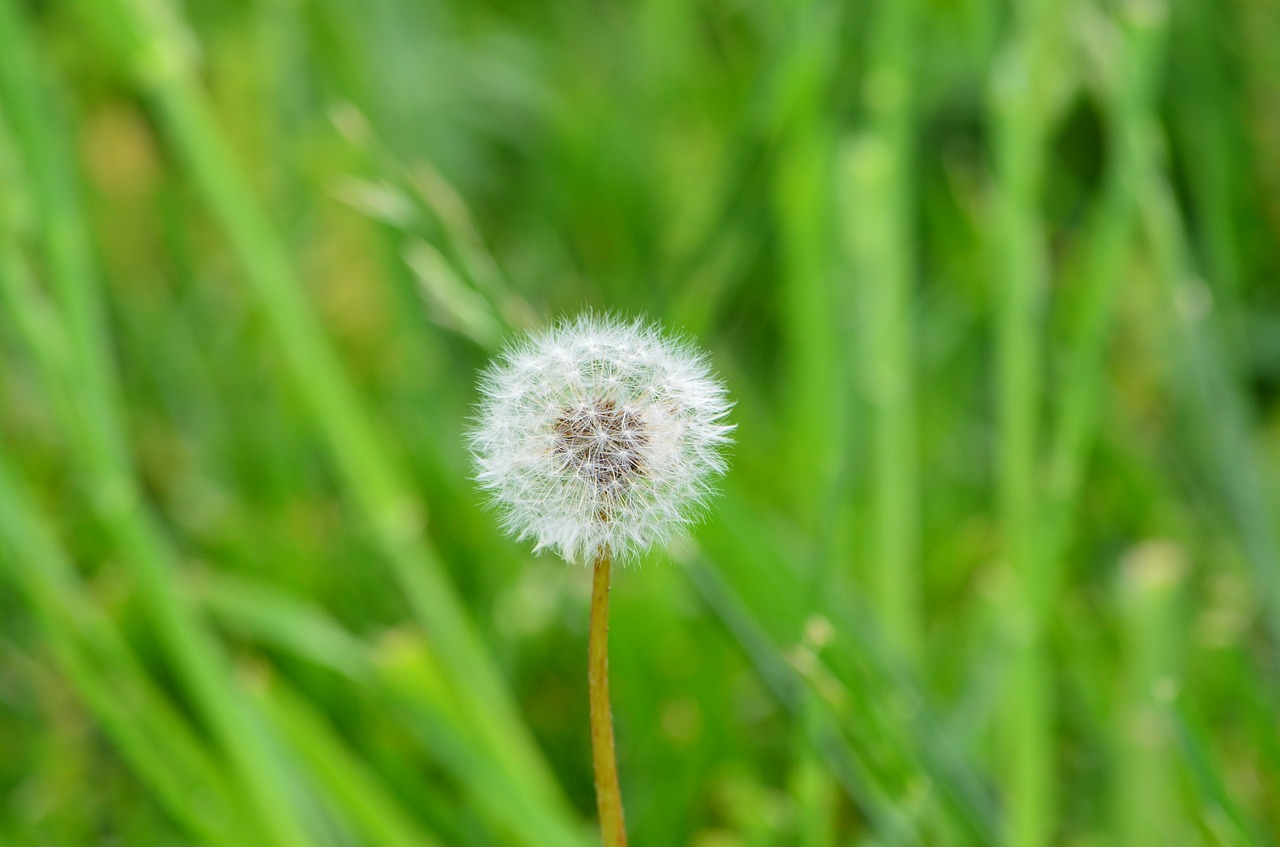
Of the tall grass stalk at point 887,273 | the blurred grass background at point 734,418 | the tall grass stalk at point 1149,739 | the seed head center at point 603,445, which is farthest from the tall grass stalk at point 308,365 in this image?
the seed head center at point 603,445

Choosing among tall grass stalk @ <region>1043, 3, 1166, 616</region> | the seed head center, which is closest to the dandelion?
the seed head center

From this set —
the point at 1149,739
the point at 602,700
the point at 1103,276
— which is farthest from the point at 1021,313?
the point at 602,700

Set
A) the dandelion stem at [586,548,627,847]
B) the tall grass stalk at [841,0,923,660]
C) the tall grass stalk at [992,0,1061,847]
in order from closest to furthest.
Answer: the dandelion stem at [586,548,627,847] → the tall grass stalk at [992,0,1061,847] → the tall grass stalk at [841,0,923,660]

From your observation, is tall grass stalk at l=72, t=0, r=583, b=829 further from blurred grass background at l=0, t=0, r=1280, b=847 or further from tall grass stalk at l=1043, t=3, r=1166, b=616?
tall grass stalk at l=1043, t=3, r=1166, b=616

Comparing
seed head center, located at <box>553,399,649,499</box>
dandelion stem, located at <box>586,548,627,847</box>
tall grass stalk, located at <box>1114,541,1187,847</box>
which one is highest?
tall grass stalk, located at <box>1114,541,1187,847</box>

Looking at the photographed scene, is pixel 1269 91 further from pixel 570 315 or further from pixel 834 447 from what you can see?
pixel 834 447

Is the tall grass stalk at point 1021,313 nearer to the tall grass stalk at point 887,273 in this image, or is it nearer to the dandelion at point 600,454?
the tall grass stalk at point 887,273
